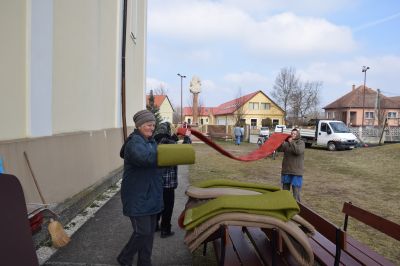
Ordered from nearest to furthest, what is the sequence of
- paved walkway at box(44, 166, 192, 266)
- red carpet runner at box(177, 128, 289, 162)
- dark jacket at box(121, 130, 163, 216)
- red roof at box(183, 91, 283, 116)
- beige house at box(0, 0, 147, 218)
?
dark jacket at box(121, 130, 163, 216) → red carpet runner at box(177, 128, 289, 162) → paved walkway at box(44, 166, 192, 266) → beige house at box(0, 0, 147, 218) → red roof at box(183, 91, 283, 116)

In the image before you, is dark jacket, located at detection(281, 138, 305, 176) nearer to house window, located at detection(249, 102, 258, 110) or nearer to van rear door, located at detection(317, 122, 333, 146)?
van rear door, located at detection(317, 122, 333, 146)

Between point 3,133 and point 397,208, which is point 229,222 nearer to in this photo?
point 3,133

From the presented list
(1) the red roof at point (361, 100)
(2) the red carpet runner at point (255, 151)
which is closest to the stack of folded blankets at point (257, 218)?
(2) the red carpet runner at point (255, 151)

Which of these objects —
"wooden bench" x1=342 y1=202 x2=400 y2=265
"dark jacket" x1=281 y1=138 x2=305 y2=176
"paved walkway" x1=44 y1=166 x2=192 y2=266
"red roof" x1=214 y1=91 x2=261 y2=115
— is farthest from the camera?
"red roof" x1=214 y1=91 x2=261 y2=115

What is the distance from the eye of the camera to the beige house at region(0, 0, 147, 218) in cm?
466

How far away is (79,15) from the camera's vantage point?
710cm

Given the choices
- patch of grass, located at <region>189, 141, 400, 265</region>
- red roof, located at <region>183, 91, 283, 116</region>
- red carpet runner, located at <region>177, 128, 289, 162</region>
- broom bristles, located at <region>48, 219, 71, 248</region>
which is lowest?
patch of grass, located at <region>189, 141, 400, 265</region>

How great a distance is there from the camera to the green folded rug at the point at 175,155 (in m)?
3.36

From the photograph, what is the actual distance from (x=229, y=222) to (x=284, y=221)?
40 cm

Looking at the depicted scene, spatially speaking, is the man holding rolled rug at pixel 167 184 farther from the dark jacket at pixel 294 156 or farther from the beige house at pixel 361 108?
the beige house at pixel 361 108

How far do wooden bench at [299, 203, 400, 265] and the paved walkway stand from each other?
1.49 meters

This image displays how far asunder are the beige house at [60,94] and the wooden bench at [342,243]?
3245 mm

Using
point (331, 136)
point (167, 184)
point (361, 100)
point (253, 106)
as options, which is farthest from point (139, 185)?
point (253, 106)

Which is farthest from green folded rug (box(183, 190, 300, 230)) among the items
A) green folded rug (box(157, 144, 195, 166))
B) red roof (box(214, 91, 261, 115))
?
red roof (box(214, 91, 261, 115))
